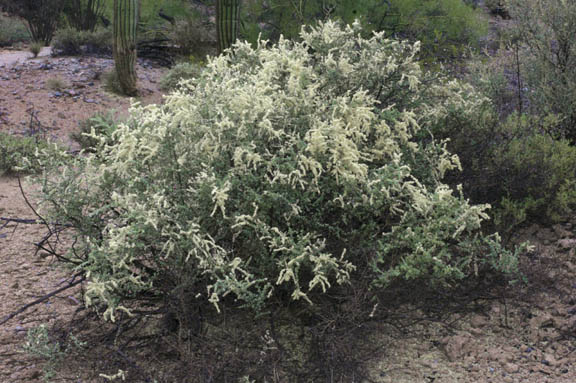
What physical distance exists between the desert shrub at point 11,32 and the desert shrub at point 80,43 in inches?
157

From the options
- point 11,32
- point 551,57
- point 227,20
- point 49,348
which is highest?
point 551,57

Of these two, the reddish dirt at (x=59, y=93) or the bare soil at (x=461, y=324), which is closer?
the bare soil at (x=461, y=324)

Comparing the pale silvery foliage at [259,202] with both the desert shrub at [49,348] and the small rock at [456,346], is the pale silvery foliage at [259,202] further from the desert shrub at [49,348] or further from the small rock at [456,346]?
the small rock at [456,346]

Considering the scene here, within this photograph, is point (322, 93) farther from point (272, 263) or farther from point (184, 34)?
point (184, 34)

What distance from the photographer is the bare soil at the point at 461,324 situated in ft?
10.1

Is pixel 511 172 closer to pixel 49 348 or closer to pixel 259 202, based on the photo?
pixel 259 202

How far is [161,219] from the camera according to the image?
111 inches

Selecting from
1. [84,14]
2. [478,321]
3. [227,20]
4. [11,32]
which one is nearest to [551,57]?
[478,321]

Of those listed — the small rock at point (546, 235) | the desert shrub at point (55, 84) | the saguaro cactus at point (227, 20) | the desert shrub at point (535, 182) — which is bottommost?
the desert shrub at point (55, 84)

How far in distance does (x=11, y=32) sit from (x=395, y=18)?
1141 cm

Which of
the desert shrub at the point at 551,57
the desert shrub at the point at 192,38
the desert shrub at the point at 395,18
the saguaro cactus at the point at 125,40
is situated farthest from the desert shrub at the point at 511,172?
the desert shrub at the point at 192,38

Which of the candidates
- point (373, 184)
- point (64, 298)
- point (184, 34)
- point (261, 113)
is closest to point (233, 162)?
point (261, 113)

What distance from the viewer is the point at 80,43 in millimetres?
12820

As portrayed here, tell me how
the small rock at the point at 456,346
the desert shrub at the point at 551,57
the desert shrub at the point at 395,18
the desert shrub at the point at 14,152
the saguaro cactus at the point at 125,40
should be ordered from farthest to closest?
the desert shrub at the point at 395,18 → the saguaro cactus at the point at 125,40 → the desert shrub at the point at 14,152 → the desert shrub at the point at 551,57 → the small rock at the point at 456,346
